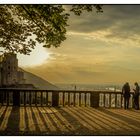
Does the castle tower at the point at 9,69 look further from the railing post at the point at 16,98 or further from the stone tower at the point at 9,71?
the railing post at the point at 16,98

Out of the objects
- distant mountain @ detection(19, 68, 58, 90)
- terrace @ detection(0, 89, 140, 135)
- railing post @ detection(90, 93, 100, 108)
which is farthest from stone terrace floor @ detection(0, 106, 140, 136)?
distant mountain @ detection(19, 68, 58, 90)

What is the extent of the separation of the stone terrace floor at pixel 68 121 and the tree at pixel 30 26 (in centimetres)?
130

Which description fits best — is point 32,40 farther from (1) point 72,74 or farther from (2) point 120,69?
(2) point 120,69

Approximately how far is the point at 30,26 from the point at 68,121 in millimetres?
1872

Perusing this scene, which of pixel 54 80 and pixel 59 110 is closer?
pixel 54 80

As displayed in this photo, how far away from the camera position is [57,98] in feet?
36.9

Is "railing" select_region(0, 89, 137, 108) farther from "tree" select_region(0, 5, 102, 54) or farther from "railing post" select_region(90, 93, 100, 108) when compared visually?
"tree" select_region(0, 5, 102, 54)

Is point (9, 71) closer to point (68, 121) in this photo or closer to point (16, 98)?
point (16, 98)

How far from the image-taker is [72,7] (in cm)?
852

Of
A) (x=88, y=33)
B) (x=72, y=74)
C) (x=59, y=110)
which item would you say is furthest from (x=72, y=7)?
(x=59, y=110)

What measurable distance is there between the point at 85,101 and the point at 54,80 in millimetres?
2644

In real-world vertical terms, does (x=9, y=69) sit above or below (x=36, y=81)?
above

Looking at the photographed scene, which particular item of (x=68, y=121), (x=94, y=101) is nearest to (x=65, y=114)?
(x=68, y=121)

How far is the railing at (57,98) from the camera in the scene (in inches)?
436
